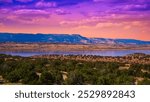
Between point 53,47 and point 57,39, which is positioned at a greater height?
point 57,39

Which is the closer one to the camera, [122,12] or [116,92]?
[116,92]

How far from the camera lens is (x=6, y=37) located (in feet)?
42.7

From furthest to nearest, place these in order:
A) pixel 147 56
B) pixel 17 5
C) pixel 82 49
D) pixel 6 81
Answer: pixel 82 49
pixel 147 56
pixel 17 5
pixel 6 81

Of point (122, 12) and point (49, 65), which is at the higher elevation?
point (122, 12)

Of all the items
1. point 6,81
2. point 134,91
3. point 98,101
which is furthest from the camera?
point 6,81

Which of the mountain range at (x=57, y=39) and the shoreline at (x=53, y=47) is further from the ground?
the mountain range at (x=57, y=39)

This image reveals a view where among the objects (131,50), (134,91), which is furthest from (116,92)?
(131,50)

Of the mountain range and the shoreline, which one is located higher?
the mountain range

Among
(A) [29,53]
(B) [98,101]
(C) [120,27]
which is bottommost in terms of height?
(B) [98,101]

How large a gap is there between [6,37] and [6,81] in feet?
5.73

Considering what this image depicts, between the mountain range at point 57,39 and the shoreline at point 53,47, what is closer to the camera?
the mountain range at point 57,39

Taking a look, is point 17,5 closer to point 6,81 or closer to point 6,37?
point 6,37

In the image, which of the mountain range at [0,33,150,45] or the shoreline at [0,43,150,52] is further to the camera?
the shoreline at [0,43,150,52]

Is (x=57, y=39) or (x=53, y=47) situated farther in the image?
(x=53, y=47)
